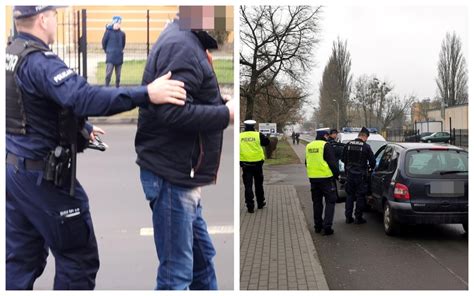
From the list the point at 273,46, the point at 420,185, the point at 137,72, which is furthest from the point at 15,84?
the point at 420,185

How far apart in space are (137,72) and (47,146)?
0.59 metres

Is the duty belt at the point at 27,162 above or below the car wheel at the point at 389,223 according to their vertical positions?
above

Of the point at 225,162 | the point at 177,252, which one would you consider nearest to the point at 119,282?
the point at 177,252

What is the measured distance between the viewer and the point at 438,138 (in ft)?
14.8

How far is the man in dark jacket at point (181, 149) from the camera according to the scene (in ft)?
9.07

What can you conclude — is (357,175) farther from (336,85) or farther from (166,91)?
(166,91)

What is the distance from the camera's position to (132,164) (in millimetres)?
3045

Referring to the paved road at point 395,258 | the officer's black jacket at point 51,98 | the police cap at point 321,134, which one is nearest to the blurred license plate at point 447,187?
the paved road at point 395,258

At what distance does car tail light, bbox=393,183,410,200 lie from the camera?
208 inches

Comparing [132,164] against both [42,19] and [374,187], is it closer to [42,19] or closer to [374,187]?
[42,19]

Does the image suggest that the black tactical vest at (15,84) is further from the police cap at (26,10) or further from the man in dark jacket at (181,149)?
the man in dark jacket at (181,149)

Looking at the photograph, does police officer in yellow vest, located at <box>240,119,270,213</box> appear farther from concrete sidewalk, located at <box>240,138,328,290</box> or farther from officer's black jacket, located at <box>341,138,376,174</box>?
officer's black jacket, located at <box>341,138,376,174</box>

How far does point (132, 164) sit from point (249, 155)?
420cm

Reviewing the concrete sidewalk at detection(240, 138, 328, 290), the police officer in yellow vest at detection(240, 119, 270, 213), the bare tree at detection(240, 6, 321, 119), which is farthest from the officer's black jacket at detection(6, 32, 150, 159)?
the police officer in yellow vest at detection(240, 119, 270, 213)
